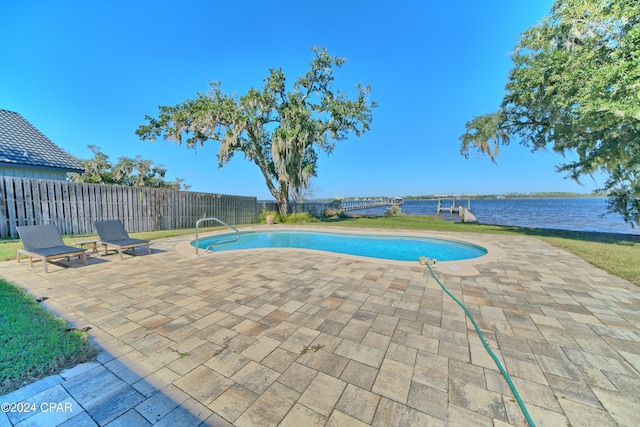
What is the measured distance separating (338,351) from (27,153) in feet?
42.9

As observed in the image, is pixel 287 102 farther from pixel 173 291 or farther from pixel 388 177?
pixel 388 177

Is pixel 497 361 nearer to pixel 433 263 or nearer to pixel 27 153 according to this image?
pixel 433 263

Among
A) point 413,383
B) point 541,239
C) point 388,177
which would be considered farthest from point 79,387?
point 388,177

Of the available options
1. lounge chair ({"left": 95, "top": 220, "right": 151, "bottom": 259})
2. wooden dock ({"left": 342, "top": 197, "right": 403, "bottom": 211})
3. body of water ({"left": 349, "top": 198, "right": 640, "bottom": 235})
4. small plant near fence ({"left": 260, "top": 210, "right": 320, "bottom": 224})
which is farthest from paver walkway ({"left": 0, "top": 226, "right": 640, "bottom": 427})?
wooden dock ({"left": 342, "top": 197, "right": 403, "bottom": 211})

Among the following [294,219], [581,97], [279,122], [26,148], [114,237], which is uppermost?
[279,122]

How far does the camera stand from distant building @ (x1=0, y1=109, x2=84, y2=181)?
8.04 m

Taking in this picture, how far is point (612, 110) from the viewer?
203 inches

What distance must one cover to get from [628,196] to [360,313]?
1258cm

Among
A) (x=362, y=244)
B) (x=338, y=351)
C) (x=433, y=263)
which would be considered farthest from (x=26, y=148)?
(x=433, y=263)

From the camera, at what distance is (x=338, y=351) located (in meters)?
2.02

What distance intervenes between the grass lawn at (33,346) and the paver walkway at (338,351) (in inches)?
4.9

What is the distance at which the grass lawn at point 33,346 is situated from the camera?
168 centimetres

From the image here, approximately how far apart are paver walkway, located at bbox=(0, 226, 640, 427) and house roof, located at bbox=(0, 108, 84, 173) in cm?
731

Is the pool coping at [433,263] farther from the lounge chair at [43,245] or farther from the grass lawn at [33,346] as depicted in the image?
the grass lawn at [33,346]
